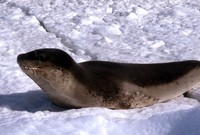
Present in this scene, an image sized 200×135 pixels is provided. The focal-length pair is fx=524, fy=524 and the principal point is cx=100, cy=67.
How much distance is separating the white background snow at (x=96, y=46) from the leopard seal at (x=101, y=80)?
0.23 ft

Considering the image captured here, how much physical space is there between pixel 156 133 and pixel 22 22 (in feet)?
8.43

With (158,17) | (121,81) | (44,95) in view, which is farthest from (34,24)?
(121,81)

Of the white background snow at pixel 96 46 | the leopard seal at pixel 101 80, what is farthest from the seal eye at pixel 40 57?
the white background snow at pixel 96 46

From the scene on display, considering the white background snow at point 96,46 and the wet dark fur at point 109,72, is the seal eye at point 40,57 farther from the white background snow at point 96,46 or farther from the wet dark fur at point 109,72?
the white background snow at point 96,46

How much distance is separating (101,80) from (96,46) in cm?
132

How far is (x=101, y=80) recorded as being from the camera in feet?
9.29

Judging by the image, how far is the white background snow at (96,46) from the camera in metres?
2.40

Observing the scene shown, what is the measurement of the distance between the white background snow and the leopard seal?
0.07m

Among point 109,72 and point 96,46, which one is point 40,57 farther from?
point 96,46

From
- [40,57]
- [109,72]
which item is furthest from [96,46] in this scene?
[40,57]

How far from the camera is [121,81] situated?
2.86m

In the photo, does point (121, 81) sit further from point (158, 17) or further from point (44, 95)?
point (158, 17)

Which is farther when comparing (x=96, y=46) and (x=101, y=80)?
(x=96, y=46)

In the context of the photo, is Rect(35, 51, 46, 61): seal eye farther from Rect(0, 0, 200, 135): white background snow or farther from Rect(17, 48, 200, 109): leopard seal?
Rect(0, 0, 200, 135): white background snow
